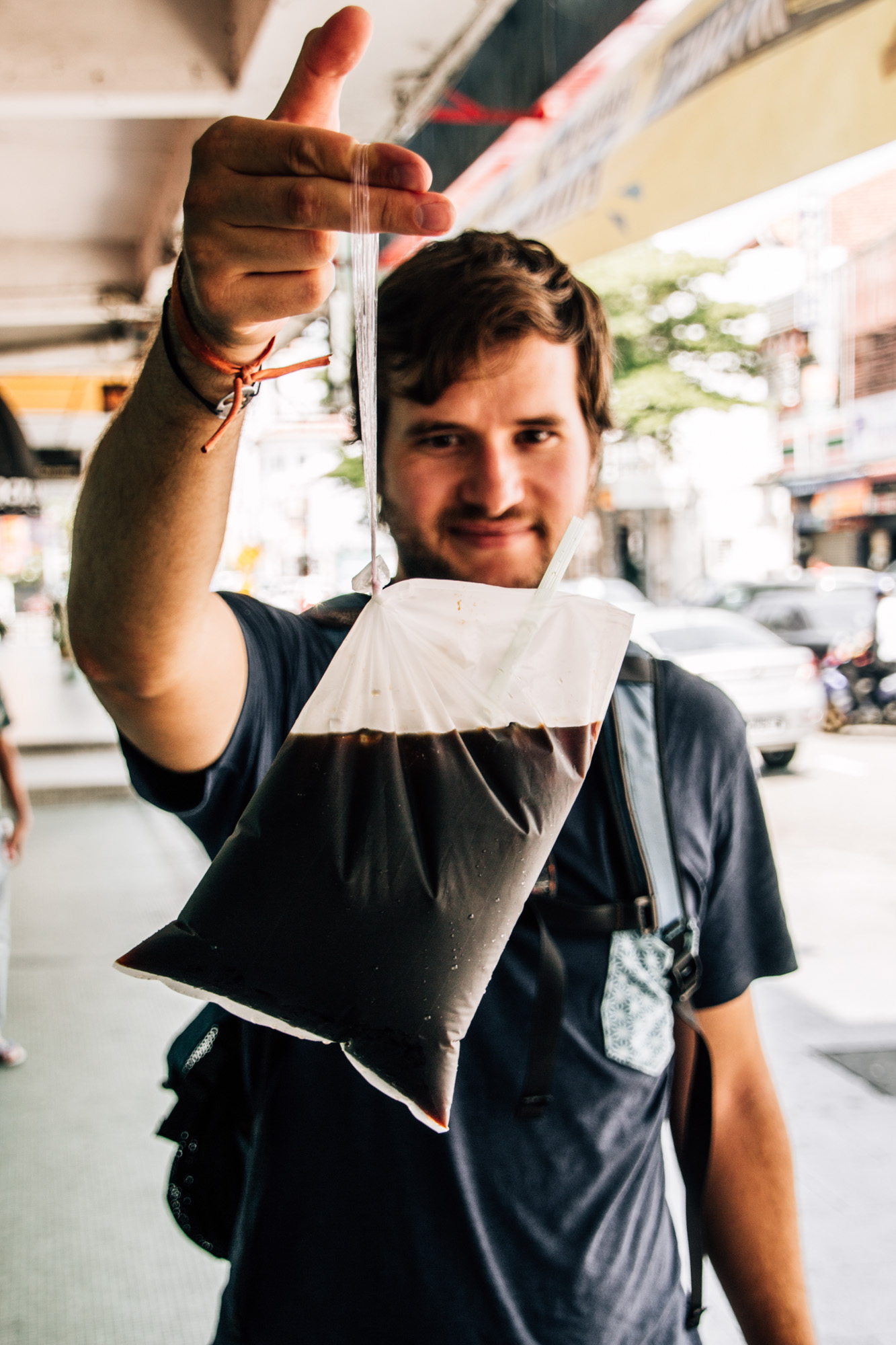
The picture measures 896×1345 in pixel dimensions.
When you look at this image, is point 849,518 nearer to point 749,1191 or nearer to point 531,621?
point 749,1191

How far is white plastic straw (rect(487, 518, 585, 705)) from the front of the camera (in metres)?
0.90

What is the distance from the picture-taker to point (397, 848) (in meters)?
0.84

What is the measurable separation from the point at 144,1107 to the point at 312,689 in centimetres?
304

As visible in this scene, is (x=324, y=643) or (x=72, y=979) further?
(x=72, y=979)

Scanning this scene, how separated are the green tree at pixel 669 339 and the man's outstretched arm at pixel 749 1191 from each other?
55.6 ft

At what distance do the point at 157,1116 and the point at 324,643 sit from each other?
9.68ft

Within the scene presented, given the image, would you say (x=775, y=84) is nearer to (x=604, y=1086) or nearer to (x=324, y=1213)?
(x=604, y=1086)

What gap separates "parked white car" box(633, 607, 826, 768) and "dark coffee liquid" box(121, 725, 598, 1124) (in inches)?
307

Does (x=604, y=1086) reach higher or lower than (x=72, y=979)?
higher

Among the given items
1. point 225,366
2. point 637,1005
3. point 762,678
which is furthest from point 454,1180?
point 762,678

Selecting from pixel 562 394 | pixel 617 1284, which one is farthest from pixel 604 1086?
pixel 562 394

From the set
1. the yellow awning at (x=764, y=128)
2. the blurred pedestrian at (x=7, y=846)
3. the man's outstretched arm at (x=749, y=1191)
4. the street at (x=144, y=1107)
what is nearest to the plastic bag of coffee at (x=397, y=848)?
the man's outstretched arm at (x=749, y=1191)

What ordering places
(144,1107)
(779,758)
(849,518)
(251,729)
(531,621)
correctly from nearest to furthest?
(531,621) < (251,729) < (144,1107) < (779,758) < (849,518)

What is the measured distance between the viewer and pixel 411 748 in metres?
0.88
